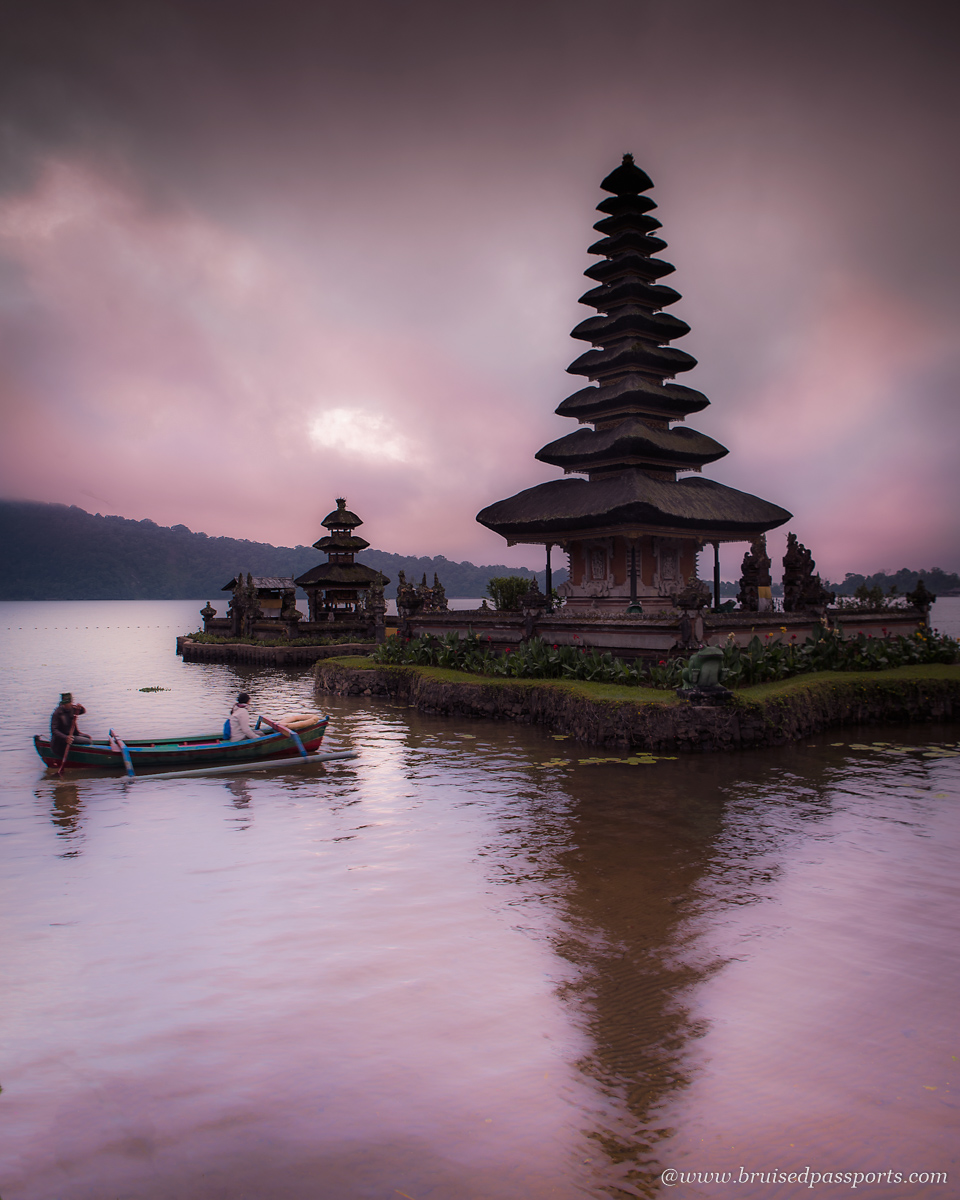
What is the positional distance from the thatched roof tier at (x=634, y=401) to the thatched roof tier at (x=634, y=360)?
56 cm

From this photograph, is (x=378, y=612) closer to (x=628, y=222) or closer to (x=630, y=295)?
(x=630, y=295)

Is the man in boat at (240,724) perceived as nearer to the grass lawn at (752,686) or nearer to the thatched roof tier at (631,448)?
the grass lawn at (752,686)

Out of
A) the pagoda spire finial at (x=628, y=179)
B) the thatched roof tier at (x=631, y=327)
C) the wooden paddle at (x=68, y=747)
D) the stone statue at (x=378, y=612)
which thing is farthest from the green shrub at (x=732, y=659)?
the pagoda spire finial at (x=628, y=179)

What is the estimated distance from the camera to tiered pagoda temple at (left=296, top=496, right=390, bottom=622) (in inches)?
2098

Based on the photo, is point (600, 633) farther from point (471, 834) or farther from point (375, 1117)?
point (375, 1117)

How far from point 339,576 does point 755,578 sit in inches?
1224

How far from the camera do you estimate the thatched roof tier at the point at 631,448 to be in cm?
2841

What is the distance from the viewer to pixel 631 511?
1014 inches

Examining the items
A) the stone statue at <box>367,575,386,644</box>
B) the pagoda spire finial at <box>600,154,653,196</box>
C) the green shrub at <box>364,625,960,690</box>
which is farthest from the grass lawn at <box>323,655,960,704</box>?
the pagoda spire finial at <box>600,154,653,196</box>

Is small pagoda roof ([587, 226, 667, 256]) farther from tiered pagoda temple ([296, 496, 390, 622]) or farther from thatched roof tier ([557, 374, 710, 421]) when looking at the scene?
tiered pagoda temple ([296, 496, 390, 622])

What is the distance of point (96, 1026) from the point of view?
21.4 feet

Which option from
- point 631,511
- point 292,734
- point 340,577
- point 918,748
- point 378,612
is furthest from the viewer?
point 340,577

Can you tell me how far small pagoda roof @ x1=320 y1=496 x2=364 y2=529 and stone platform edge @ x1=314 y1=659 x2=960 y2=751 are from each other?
30.3 metres

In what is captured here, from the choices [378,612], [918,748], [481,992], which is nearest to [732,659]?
[918,748]
